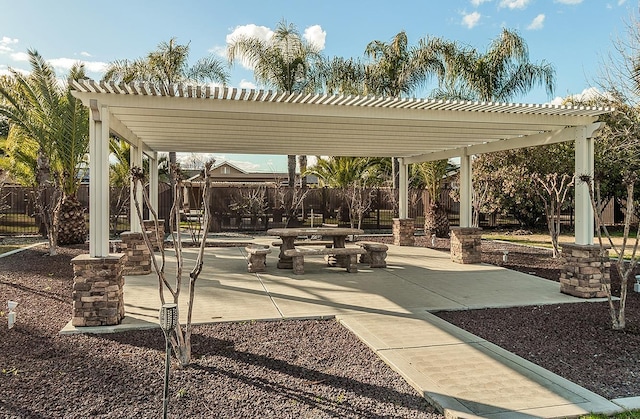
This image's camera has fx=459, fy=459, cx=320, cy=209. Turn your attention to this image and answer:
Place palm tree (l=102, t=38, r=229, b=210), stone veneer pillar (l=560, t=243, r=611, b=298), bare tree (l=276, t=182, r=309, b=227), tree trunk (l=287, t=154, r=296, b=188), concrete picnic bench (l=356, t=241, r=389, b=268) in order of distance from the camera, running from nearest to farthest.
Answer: stone veneer pillar (l=560, t=243, r=611, b=298) < concrete picnic bench (l=356, t=241, r=389, b=268) < palm tree (l=102, t=38, r=229, b=210) < bare tree (l=276, t=182, r=309, b=227) < tree trunk (l=287, t=154, r=296, b=188)

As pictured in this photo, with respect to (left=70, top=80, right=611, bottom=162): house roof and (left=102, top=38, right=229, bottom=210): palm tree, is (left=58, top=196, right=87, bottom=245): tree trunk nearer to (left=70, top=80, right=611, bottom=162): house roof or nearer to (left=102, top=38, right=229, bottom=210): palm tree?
(left=70, top=80, right=611, bottom=162): house roof

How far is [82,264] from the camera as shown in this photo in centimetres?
534

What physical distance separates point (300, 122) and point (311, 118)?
641 millimetres

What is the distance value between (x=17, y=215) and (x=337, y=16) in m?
14.5

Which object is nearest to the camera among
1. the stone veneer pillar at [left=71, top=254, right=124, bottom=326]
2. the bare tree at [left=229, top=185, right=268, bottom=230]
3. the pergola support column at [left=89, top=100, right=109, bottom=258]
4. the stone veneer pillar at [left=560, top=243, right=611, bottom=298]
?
Result: the stone veneer pillar at [left=71, top=254, right=124, bottom=326]

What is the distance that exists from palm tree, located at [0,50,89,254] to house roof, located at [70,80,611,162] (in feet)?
9.38

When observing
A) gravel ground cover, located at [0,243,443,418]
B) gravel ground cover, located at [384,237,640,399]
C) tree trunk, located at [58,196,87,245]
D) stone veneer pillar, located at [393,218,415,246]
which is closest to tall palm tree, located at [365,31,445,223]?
stone veneer pillar, located at [393,218,415,246]

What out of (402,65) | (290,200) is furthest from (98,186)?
(290,200)

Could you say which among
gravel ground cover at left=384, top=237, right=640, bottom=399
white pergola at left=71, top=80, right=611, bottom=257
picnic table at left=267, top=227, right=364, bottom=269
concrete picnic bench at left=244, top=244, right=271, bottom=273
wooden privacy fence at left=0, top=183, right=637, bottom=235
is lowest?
gravel ground cover at left=384, top=237, right=640, bottom=399

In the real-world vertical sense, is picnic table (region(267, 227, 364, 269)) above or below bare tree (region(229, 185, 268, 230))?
below

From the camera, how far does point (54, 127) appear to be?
38.0 feet

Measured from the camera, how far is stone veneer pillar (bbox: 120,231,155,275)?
8.83 m

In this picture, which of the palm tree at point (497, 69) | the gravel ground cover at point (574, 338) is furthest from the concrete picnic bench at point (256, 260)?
the palm tree at point (497, 69)

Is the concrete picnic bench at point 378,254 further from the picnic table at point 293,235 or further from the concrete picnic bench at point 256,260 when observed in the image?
the concrete picnic bench at point 256,260
